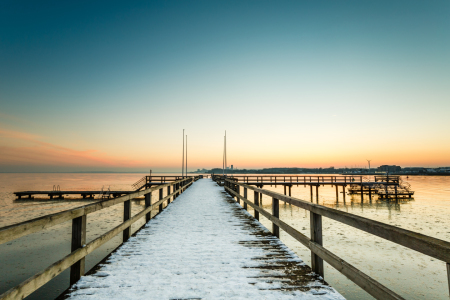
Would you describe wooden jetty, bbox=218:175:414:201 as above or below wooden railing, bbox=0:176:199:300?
below

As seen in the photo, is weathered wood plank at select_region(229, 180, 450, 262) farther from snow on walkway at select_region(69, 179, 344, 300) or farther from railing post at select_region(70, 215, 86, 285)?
railing post at select_region(70, 215, 86, 285)

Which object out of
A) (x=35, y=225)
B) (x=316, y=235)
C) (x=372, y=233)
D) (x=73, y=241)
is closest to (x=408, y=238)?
(x=372, y=233)

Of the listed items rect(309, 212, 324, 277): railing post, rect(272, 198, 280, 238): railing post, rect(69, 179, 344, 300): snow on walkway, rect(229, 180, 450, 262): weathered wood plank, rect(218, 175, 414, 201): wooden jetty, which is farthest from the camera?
rect(218, 175, 414, 201): wooden jetty

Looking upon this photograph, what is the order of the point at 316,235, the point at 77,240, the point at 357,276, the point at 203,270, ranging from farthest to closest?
the point at 203,270 < the point at 316,235 < the point at 77,240 < the point at 357,276

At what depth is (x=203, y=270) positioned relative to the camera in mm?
3873

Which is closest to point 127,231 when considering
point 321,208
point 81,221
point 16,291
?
point 81,221

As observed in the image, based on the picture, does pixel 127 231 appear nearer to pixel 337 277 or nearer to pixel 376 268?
pixel 337 277

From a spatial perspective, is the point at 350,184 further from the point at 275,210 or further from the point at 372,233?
the point at 372,233

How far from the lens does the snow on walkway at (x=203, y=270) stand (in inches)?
123

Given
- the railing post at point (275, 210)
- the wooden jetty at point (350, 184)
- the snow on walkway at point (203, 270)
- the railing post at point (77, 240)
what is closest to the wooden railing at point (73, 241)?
the railing post at point (77, 240)

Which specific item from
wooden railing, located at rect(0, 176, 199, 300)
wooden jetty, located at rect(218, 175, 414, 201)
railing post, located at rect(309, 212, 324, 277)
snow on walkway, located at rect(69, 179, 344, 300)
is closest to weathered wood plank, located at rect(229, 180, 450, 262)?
railing post, located at rect(309, 212, 324, 277)

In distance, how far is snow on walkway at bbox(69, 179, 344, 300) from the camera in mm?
3121

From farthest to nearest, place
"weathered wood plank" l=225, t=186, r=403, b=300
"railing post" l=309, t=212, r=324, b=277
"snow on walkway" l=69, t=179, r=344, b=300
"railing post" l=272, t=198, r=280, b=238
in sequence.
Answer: "railing post" l=272, t=198, r=280, b=238 < "railing post" l=309, t=212, r=324, b=277 < "snow on walkway" l=69, t=179, r=344, b=300 < "weathered wood plank" l=225, t=186, r=403, b=300

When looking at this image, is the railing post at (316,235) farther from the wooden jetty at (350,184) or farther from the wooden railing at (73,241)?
the wooden jetty at (350,184)
